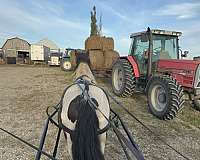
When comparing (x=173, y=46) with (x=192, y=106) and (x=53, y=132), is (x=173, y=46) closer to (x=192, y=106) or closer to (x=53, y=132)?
(x=192, y=106)

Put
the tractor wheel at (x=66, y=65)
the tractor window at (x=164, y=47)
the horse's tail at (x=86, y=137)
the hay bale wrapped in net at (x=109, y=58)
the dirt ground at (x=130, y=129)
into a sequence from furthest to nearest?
1. the tractor wheel at (x=66, y=65)
2. the hay bale wrapped in net at (x=109, y=58)
3. the tractor window at (x=164, y=47)
4. the dirt ground at (x=130, y=129)
5. the horse's tail at (x=86, y=137)

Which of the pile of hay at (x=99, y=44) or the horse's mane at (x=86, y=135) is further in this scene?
the pile of hay at (x=99, y=44)

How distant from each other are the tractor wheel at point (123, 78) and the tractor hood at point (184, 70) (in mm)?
1301

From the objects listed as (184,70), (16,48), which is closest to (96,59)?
(184,70)

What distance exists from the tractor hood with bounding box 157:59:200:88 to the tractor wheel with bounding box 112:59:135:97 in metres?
1.30

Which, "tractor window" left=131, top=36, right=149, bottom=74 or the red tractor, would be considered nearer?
the red tractor

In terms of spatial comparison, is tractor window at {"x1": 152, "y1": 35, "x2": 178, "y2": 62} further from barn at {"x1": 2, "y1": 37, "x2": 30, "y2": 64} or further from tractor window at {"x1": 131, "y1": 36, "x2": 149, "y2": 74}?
barn at {"x1": 2, "y1": 37, "x2": 30, "y2": 64}

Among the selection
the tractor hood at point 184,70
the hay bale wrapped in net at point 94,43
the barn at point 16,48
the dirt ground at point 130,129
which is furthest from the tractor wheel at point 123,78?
the barn at point 16,48

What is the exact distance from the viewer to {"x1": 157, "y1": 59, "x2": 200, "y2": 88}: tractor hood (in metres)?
6.30

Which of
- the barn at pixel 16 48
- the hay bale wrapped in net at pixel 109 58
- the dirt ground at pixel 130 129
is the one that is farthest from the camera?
the barn at pixel 16 48

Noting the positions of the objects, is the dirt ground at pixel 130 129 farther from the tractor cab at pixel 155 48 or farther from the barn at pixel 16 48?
the barn at pixel 16 48

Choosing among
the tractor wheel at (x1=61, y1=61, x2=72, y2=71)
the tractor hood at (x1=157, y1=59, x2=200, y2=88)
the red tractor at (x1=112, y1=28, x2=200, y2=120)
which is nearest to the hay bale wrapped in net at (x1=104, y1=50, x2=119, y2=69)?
the red tractor at (x1=112, y1=28, x2=200, y2=120)

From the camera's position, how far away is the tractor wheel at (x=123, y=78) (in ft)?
27.4

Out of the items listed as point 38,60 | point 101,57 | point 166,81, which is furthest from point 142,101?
point 38,60
